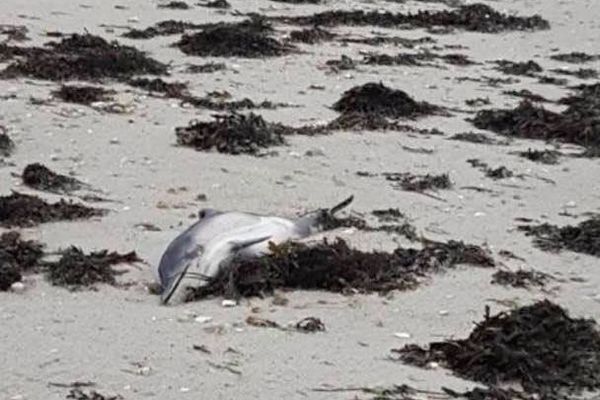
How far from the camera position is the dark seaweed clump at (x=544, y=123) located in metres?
9.30

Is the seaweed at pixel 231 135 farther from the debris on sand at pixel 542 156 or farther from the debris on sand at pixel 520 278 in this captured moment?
the debris on sand at pixel 520 278

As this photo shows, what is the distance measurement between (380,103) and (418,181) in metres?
2.06

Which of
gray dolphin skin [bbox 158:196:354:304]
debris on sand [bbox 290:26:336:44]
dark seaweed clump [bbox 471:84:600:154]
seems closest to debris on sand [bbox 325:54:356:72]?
debris on sand [bbox 290:26:336:44]

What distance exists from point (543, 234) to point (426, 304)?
155cm

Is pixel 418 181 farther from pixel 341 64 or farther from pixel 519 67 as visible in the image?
pixel 519 67

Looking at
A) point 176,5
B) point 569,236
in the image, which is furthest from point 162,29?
point 569,236

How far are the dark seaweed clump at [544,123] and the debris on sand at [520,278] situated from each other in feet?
10.6

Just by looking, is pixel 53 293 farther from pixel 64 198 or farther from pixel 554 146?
pixel 554 146

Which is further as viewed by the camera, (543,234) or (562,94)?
(562,94)

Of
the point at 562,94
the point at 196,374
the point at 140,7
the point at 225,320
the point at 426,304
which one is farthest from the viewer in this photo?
the point at 140,7

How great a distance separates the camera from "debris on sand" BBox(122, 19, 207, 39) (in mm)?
12422

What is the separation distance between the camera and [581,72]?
474 inches

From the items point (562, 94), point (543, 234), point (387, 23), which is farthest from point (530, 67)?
point (543, 234)

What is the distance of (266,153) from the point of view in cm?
827
